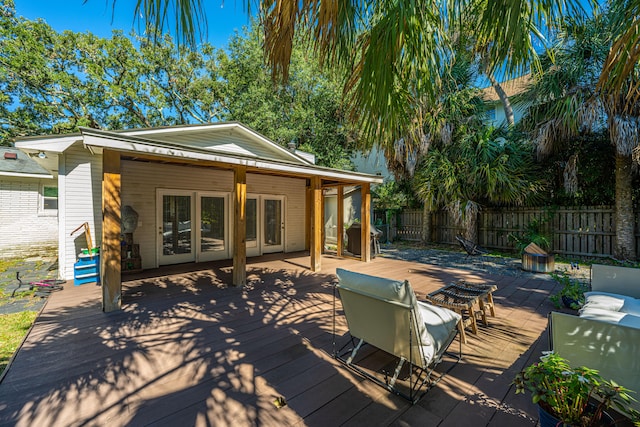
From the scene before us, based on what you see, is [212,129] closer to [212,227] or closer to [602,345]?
[212,227]

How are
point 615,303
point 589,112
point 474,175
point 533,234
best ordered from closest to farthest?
point 615,303
point 589,112
point 533,234
point 474,175

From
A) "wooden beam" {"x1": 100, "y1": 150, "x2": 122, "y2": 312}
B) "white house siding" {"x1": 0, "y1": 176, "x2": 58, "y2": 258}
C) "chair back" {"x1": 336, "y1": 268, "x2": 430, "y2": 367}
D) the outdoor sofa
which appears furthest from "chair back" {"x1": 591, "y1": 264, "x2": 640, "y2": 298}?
"white house siding" {"x1": 0, "y1": 176, "x2": 58, "y2": 258}

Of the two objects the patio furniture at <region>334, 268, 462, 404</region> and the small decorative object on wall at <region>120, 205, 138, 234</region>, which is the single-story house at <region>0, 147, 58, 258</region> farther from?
the patio furniture at <region>334, 268, 462, 404</region>

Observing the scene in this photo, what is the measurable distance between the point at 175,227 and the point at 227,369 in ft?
19.2

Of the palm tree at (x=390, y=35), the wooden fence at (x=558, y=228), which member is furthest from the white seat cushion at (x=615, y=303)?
the wooden fence at (x=558, y=228)

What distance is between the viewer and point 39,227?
33.1 feet

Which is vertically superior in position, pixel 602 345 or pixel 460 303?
pixel 602 345

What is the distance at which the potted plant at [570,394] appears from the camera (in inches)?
55.4

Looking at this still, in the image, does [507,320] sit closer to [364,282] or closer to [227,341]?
[364,282]

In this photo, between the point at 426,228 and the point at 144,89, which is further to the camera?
the point at 144,89

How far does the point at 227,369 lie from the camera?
2.72 metres

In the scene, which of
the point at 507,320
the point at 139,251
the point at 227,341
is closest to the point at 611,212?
the point at 507,320

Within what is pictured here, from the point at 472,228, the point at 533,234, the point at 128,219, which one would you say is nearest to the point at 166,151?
the point at 128,219

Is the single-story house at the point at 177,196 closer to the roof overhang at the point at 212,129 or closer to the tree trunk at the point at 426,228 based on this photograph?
the roof overhang at the point at 212,129
